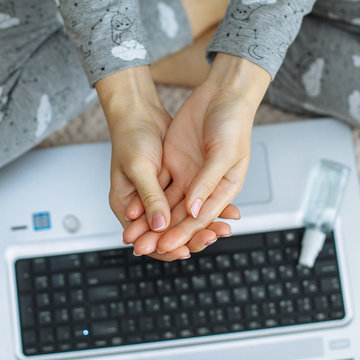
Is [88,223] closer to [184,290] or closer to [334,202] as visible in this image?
[184,290]

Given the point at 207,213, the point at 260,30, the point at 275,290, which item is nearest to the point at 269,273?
the point at 275,290

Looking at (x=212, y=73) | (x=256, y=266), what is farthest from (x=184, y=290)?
(x=212, y=73)

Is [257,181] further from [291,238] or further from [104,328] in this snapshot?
[104,328]

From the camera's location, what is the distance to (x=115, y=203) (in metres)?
0.39

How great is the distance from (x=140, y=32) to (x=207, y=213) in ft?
0.54

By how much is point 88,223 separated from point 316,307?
0.76 feet

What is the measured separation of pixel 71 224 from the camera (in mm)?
465

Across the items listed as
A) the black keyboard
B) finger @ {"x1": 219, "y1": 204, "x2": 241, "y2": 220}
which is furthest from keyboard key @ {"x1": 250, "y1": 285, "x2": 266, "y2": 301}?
A: finger @ {"x1": 219, "y1": 204, "x2": 241, "y2": 220}

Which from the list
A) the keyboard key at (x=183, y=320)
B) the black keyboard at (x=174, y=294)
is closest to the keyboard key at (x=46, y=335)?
the black keyboard at (x=174, y=294)

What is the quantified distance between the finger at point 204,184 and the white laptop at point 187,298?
11cm

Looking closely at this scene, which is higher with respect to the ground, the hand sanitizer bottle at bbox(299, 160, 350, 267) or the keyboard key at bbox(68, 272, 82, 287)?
the hand sanitizer bottle at bbox(299, 160, 350, 267)

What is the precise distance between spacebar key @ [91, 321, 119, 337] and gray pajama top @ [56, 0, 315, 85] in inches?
8.8

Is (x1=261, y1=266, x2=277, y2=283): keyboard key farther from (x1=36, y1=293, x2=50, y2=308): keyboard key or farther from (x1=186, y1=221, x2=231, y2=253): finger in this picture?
(x1=36, y1=293, x2=50, y2=308): keyboard key

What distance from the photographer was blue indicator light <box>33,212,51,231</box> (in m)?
0.47
